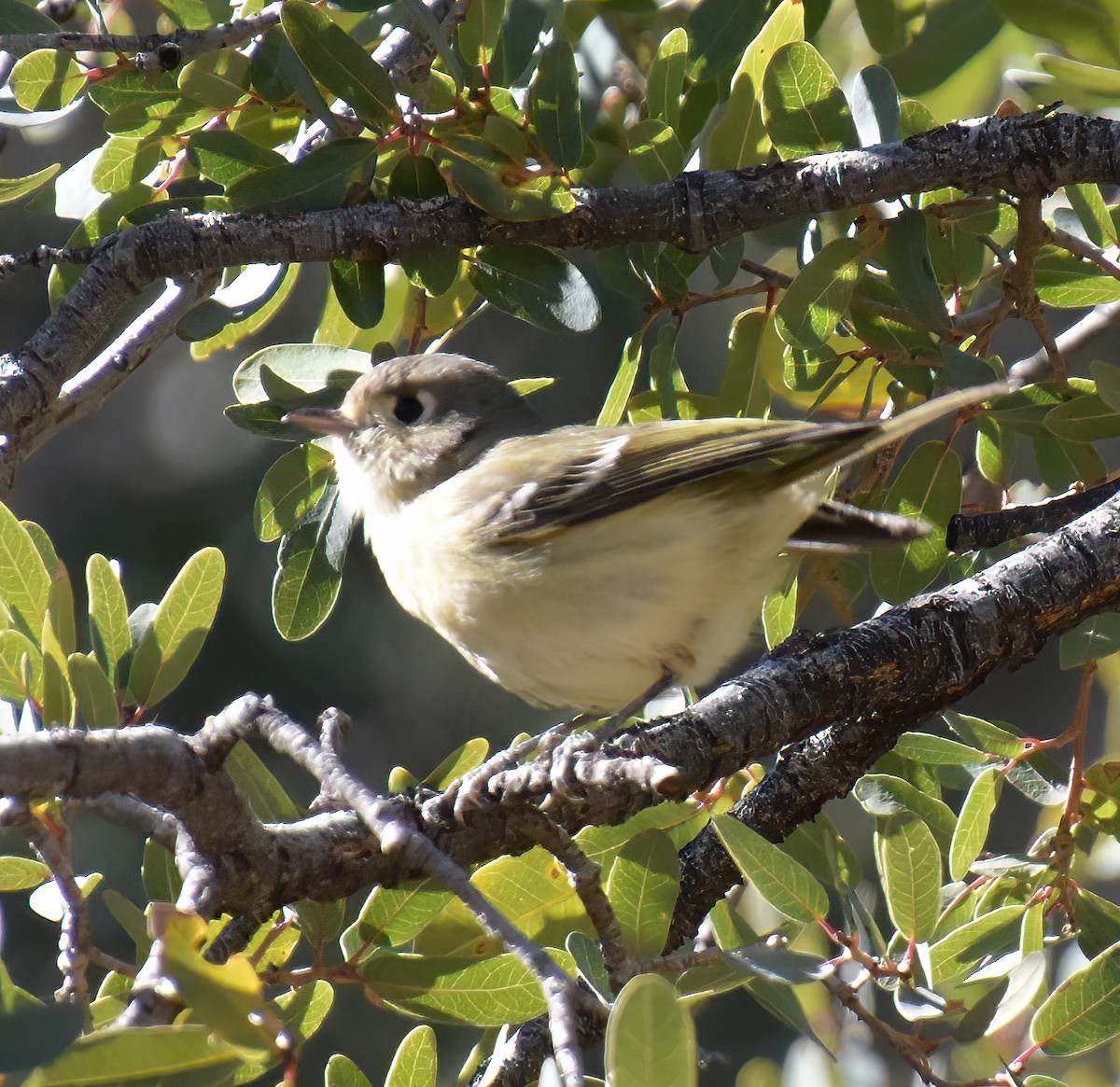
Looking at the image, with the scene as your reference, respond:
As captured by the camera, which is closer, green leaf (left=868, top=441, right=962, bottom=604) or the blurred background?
green leaf (left=868, top=441, right=962, bottom=604)

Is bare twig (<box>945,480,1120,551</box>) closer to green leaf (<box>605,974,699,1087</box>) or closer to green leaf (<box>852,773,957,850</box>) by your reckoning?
green leaf (<box>852,773,957,850</box>)

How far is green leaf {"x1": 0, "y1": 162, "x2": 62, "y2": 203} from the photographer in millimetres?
2301

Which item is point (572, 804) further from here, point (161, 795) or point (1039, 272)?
point (1039, 272)

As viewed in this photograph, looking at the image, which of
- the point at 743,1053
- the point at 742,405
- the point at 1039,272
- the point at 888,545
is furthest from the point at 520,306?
the point at 743,1053

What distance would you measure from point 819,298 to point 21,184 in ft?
5.01

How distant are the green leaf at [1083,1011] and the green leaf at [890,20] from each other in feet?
5.80

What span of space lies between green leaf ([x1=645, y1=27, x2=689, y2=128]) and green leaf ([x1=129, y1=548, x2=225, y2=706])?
120cm

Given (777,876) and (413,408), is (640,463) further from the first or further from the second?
(777,876)

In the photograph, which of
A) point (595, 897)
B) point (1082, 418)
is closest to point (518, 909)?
point (595, 897)

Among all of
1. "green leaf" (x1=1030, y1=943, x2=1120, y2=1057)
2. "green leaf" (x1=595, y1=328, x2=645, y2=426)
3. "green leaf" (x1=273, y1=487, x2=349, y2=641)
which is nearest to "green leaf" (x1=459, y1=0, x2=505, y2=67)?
"green leaf" (x1=595, y1=328, x2=645, y2=426)

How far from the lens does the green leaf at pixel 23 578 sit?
6.01 ft

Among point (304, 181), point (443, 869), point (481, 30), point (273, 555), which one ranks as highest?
point (481, 30)

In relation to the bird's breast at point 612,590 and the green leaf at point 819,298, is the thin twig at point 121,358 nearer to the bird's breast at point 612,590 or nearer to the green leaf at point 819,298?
the bird's breast at point 612,590

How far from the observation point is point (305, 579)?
2.41 metres
